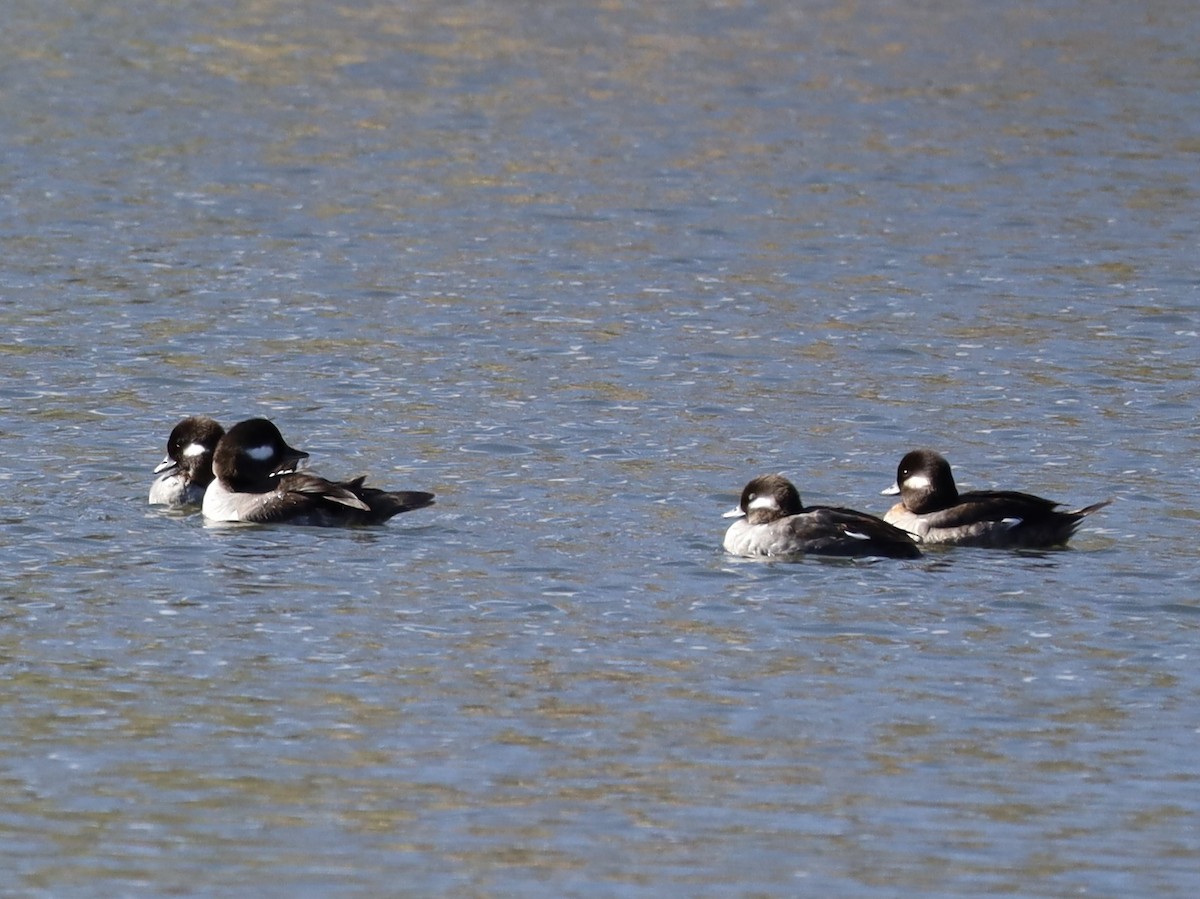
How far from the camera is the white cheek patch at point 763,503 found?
14.2m

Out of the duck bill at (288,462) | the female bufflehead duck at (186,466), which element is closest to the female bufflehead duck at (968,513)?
the duck bill at (288,462)

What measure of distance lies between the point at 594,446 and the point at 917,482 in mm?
2861

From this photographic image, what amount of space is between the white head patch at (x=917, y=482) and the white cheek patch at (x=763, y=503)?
1.18 meters

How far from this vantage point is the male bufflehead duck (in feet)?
48.2

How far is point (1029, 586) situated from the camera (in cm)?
1365

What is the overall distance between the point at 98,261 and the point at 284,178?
5.08 meters

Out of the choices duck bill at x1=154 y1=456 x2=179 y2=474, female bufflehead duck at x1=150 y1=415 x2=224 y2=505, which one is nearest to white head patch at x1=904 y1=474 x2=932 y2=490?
female bufflehead duck at x1=150 y1=415 x2=224 y2=505

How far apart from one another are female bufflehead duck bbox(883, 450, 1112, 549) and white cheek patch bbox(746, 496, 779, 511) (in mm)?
1094

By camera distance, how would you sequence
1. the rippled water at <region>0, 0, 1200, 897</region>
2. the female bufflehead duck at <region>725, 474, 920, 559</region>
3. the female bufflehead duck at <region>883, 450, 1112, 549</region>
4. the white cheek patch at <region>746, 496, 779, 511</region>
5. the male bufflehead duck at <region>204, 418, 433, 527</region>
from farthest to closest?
the male bufflehead duck at <region>204, 418, 433, 527</region> < the female bufflehead duck at <region>883, 450, 1112, 549</region> < the white cheek patch at <region>746, 496, 779, 511</region> < the female bufflehead duck at <region>725, 474, 920, 559</region> < the rippled water at <region>0, 0, 1200, 897</region>

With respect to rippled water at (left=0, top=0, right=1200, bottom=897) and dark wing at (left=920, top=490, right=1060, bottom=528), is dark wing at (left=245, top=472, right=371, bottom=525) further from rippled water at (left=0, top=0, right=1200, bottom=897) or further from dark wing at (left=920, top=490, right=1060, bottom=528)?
dark wing at (left=920, top=490, right=1060, bottom=528)

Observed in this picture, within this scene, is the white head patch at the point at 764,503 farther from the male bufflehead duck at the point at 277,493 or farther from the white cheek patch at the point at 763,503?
the male bufflehead duck at the point at 277,493

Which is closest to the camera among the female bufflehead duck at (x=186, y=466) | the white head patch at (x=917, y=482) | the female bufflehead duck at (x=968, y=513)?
the female bufflehead duck at (x=968, y=513)

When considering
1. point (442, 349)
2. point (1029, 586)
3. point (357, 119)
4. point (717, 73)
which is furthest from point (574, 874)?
point (717, 73)

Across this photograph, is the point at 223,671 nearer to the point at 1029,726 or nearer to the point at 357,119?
the point at 1029,726
